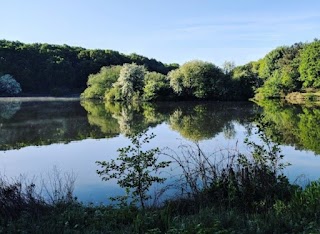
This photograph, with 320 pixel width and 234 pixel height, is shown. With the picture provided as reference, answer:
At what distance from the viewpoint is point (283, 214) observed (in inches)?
223

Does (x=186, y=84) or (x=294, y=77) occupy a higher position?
(x=294, y=77)

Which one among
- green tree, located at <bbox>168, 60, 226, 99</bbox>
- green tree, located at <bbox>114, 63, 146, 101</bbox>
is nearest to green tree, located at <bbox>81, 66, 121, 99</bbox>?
green tree, located at <bbox>114, 63, 146, 101</bbox>

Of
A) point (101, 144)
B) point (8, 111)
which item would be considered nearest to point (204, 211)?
point (101, 144)

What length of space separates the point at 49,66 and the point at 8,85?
601 inches

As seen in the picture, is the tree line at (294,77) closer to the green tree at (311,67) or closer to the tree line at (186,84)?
the green tree at (311,67)

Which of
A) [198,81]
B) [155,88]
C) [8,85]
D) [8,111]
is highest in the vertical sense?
[8,85]

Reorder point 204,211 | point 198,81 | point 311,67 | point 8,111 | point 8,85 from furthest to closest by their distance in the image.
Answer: point 8,85 → point 311,67 → point 198,81 → point 8,111 → point 204,211

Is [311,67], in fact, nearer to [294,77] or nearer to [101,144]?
[294,77]

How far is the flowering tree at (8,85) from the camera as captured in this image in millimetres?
84125

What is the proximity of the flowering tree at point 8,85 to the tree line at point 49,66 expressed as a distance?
6726 mm

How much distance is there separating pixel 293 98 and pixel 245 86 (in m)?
7.93

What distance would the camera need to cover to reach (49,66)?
97875 mm

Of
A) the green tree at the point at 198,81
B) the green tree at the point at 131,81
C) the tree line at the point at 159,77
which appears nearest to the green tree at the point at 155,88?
the tree line at the point at 159,77

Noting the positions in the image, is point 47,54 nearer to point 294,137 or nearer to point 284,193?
point 294,137
